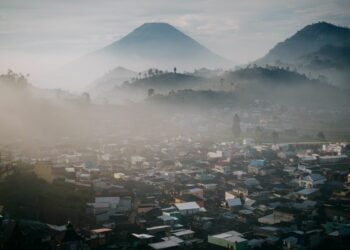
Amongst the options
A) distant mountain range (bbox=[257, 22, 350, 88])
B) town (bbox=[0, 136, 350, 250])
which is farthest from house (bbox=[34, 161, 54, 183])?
distant mountain range (bbox=[257, 22, 350, 88])

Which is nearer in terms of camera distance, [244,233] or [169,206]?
[244,233]

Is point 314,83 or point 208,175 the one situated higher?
point 314,83

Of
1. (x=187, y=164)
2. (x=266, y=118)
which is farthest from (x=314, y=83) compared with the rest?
(x=187, y=164)

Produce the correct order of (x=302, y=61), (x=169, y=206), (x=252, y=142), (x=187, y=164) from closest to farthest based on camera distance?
(x=169, y=206) < (x=187, y=164) < (x=252, y=142) < (x=302, y=61)

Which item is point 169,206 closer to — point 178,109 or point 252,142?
point 252,142

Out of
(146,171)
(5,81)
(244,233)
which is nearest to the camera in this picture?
(244,233)

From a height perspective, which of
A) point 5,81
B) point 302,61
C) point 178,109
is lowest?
point 178,109

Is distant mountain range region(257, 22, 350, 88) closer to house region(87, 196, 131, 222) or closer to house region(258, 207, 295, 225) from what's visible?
house region(258, 207, 295, 225)
